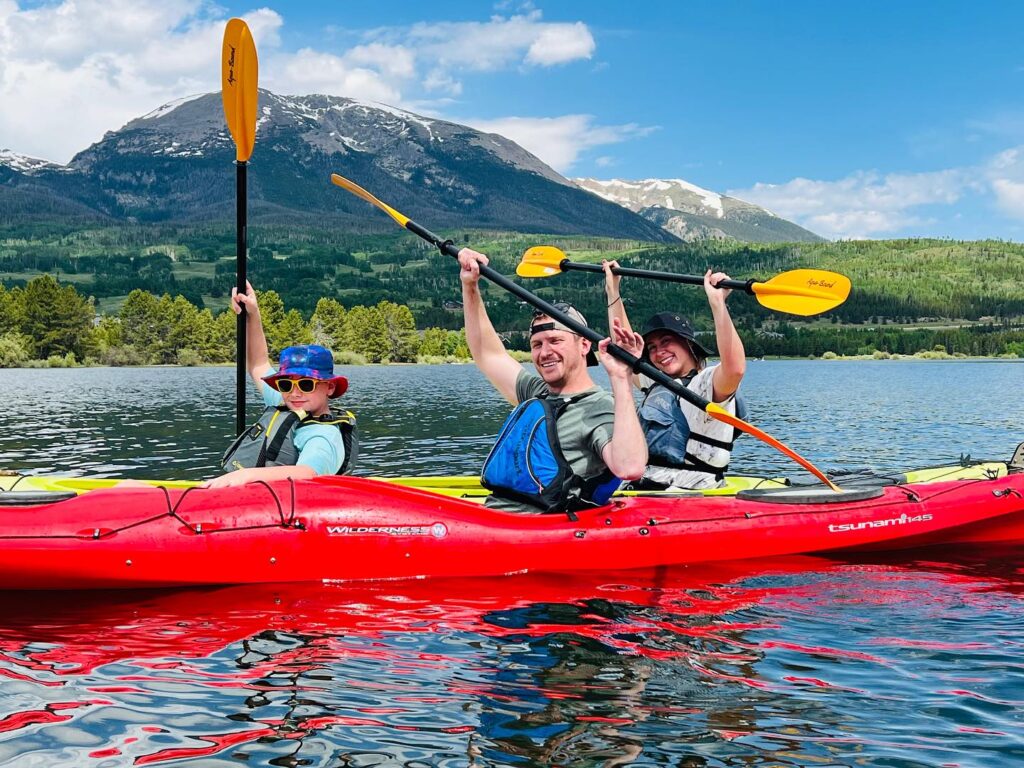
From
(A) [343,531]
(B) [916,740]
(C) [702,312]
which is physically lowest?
(B) [916,740]

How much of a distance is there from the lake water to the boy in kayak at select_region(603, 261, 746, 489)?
106cm

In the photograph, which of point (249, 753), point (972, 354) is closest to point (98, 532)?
point (249, 753)

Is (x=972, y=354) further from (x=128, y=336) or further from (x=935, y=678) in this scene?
(x=935, y=678)

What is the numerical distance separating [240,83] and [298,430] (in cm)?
489

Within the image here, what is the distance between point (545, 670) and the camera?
5.50 meters

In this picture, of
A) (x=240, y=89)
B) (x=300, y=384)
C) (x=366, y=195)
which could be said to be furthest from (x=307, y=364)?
(x=240, y=89)

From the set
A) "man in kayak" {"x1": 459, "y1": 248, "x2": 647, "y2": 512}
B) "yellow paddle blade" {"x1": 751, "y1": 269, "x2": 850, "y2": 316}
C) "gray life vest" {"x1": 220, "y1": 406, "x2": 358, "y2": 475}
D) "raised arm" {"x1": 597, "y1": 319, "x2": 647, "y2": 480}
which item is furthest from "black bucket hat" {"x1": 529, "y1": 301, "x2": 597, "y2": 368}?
"yellow paddle blade" {"x1": 751, "y1": 269, "x2": 850, "y2": 316}

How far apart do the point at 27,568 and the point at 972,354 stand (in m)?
159

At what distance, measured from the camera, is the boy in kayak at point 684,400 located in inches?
302

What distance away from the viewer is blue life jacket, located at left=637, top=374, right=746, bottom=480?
8.30 meters

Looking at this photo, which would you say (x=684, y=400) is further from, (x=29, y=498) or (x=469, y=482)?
(x=29, y=498)

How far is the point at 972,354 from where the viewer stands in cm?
14550

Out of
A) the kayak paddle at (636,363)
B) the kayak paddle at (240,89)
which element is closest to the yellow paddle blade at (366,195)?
the kayak paddle at (636,363)

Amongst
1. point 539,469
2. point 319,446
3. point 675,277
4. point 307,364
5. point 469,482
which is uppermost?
point 675,277
